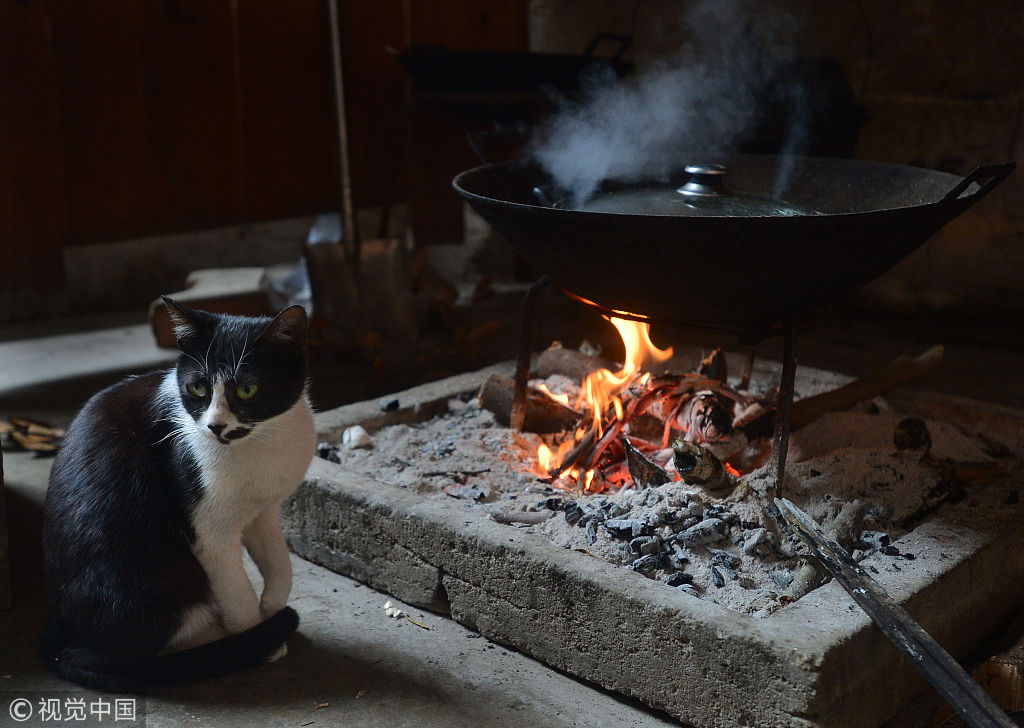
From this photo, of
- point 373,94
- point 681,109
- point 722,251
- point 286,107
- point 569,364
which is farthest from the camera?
point 373,94

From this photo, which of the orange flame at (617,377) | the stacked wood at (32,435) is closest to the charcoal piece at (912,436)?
the orange flame at (617,377)

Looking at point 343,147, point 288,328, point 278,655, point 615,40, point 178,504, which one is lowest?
point 278,655

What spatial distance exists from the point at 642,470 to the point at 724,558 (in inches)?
14.7

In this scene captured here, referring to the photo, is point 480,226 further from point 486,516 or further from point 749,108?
point 486,516

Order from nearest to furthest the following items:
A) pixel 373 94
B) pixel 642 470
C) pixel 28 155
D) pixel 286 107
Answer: pixel 642 470
pixel 28 155
pixel 286 107
pixel 373 94

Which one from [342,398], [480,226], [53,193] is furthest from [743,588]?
[480,226]

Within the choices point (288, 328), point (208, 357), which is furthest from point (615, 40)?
point (208, 357)

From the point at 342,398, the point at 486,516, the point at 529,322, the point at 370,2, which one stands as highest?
the point at 370,2

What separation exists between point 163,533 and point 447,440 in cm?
105

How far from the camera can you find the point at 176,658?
192 cm

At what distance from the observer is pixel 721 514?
2209 mm

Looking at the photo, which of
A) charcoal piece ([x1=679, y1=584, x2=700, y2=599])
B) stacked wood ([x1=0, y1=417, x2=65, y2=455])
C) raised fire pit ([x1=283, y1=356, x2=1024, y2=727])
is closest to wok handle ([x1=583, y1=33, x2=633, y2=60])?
raised fire pit ([x1=283, y1=356, x2=1024, y2=727])

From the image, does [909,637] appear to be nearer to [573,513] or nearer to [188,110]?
[573,513]

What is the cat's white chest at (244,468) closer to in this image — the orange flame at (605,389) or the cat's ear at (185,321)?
the cat's ear at (185,321)
